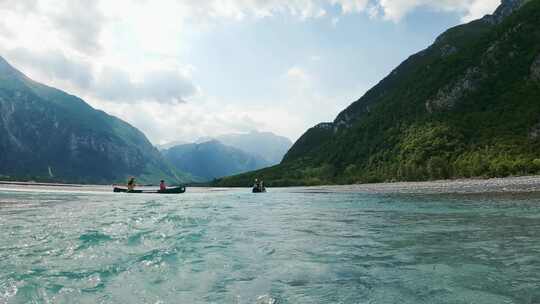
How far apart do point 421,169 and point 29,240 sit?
545 ft

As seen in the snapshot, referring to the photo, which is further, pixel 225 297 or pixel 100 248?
pixel 100 248

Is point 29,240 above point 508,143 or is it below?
below

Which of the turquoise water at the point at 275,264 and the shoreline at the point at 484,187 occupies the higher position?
the shoreline at the point at 484,187

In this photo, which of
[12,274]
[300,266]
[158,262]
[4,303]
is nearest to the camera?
[4,303]

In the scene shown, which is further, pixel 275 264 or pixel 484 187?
pixel 484 187

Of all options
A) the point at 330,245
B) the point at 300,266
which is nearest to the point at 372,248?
the point at 330,245

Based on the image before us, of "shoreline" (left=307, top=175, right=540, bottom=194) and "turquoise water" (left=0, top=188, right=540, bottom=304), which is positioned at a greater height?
"shoreline" (left=307, top=175, right=540, bottom=194)

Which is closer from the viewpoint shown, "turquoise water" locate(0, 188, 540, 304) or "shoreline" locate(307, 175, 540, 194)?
"turquoise water" locate(0, 188, 540, 304)

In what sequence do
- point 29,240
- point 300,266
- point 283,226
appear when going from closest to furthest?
point 300,266 < point 29,240 < point 283,226

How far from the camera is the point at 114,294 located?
13.5 m

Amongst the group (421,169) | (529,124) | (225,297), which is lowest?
(225,297)

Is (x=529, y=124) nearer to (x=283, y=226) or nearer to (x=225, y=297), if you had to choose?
(x=283, y=226)

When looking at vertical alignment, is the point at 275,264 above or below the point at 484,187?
below

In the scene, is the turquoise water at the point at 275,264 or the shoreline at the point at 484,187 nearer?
the turquoise water at the point at 275,264
